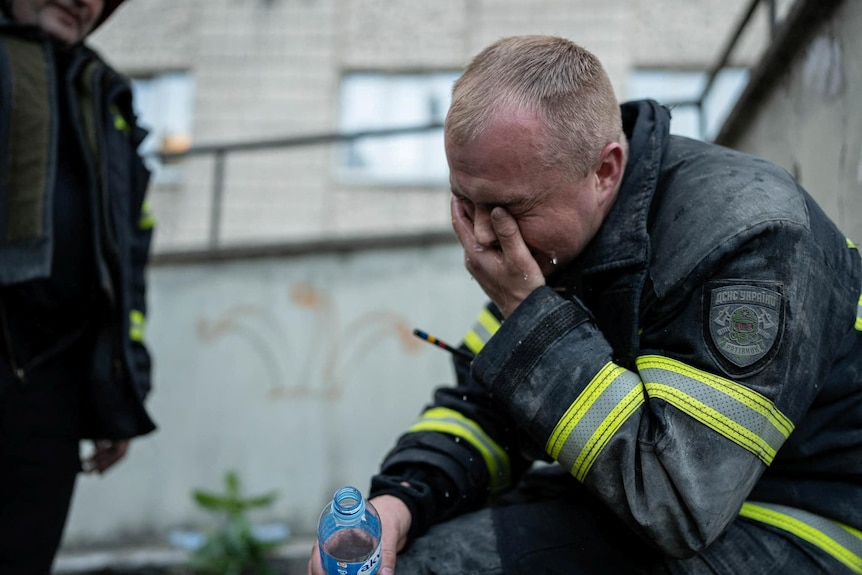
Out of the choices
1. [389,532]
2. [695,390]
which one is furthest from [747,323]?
[389,532]

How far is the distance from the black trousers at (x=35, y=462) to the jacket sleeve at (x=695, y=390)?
57.1 inches

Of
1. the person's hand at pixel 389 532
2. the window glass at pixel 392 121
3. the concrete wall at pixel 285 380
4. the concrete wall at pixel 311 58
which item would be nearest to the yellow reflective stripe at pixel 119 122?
the person's hand at pixel 389 532

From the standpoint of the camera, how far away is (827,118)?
2.49 metres

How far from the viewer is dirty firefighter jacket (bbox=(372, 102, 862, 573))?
1.43 m

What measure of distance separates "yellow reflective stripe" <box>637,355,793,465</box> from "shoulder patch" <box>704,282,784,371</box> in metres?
0.05

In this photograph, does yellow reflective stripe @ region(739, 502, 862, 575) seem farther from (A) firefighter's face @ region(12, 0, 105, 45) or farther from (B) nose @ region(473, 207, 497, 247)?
(A) firefighter's face @ region(12, 0, 105, 45)

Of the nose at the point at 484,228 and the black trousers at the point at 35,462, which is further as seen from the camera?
the black trousers at the point at 35,462

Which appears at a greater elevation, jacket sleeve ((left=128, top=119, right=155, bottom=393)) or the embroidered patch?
the embroidered patch

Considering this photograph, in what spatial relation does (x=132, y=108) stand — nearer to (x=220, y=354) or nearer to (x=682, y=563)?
(x=682, y=563)

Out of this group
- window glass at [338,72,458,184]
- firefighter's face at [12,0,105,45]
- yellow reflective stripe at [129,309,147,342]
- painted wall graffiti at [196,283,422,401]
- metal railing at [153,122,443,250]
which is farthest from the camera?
window glass at [338,72,458,184]

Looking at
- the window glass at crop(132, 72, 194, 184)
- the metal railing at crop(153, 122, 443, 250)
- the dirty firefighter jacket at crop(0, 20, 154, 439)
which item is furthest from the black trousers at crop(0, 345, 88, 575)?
the window glass at crop(132, 72, 194, 184)

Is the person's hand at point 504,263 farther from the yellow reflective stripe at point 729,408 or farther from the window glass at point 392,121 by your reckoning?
the window glass at point 392,121

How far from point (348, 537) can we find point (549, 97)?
3.04 feet

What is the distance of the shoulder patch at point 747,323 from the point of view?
4.71 ft
